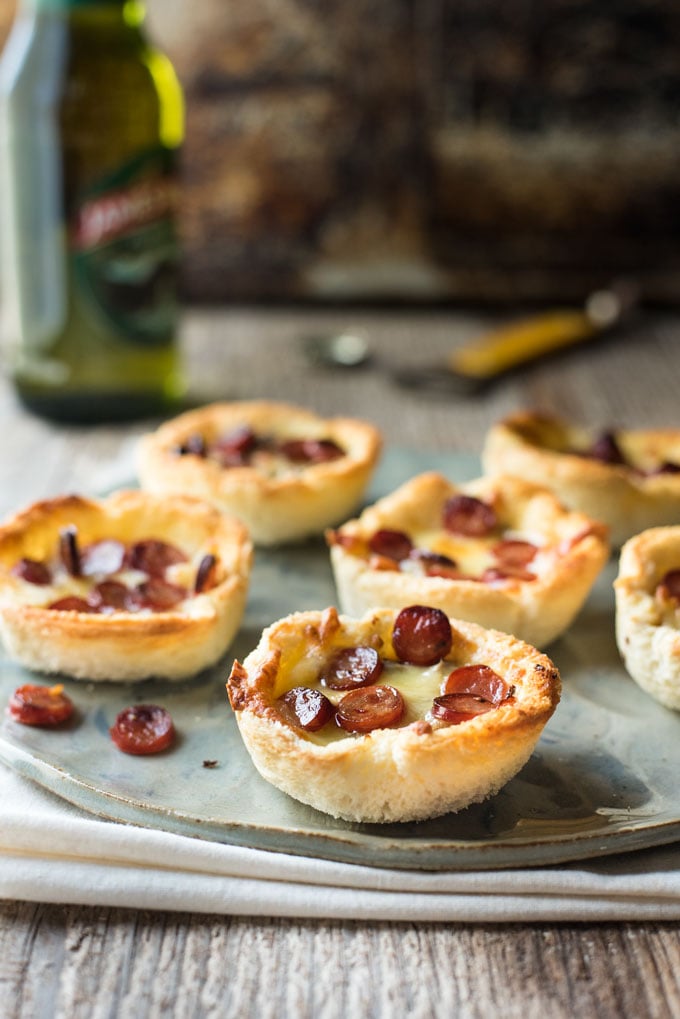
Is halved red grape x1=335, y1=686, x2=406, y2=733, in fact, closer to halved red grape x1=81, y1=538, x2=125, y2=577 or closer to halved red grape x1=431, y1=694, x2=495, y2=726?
halved red grape x1=431, y1=694, x2=495, y2=726

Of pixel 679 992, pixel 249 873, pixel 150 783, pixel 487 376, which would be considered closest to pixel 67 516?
pixel 150 783

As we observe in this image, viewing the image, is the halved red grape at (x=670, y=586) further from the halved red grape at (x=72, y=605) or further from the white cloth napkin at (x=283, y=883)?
the halved red grape at (x=72, y=605)

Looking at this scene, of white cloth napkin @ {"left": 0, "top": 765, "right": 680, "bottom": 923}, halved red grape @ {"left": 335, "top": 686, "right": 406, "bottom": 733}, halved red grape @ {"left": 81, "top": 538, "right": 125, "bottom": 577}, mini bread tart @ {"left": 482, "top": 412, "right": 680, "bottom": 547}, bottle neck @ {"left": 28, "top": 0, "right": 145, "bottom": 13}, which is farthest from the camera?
bottle neck @ {"left": 28, "top": 0, "right": 145, "bottom": 13}

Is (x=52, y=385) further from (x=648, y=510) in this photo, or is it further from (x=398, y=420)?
(x=648, y=510)

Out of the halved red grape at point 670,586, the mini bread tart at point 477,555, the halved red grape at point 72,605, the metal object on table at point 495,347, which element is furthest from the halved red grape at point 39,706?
the metal object on table at point 495,347

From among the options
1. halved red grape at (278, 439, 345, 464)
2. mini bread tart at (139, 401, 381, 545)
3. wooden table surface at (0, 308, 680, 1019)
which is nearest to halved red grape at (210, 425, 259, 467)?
mini bread tart at (139, 401, 381, 545)

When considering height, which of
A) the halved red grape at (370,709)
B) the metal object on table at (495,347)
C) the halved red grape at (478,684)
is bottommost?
the metal object on table at (495,347)
